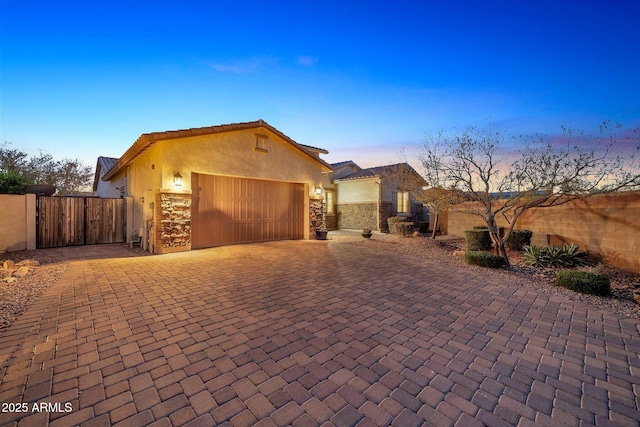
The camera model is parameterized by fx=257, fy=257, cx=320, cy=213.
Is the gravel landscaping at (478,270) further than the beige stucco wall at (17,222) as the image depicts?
No

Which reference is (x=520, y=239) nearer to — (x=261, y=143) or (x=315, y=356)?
(x=315, y=356)

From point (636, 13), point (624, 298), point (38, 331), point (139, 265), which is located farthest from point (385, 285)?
point (636, 13)

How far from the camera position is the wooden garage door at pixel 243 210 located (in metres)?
8.70

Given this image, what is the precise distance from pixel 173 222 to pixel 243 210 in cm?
239

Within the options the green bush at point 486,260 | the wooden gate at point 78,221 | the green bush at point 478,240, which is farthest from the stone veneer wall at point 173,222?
the green bush at point 478,240

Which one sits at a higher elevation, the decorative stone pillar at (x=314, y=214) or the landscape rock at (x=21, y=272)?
the decorative stone pillar at (x=314, y=214)

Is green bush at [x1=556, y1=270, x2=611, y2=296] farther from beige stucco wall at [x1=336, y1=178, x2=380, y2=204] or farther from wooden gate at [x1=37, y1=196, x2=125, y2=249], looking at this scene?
wooden gate at [x1=37, y1=196, x2=125, y2=249]

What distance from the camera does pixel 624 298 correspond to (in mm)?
4879

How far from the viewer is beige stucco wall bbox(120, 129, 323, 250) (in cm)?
793

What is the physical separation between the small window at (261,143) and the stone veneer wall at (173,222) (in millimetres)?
3083

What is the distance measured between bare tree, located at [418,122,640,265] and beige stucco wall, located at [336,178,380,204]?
7728 mm

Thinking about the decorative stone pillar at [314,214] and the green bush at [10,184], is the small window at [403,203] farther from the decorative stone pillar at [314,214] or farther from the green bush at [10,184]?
the green bush at [10,184]

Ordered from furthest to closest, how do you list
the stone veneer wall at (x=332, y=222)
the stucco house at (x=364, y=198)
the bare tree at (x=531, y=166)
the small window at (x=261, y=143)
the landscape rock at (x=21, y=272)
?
the stone veneer wall at (x=332, y=222) → the stucco house at (x=364, y=198) → the small window at (x=261, y=143) → the bare tree at (x=531, y=166) → the landscape rock at (x=21, y=272)

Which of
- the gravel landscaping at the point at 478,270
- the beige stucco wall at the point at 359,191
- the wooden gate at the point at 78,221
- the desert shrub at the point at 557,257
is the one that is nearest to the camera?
the gravel landscaping at the point at 478,270
